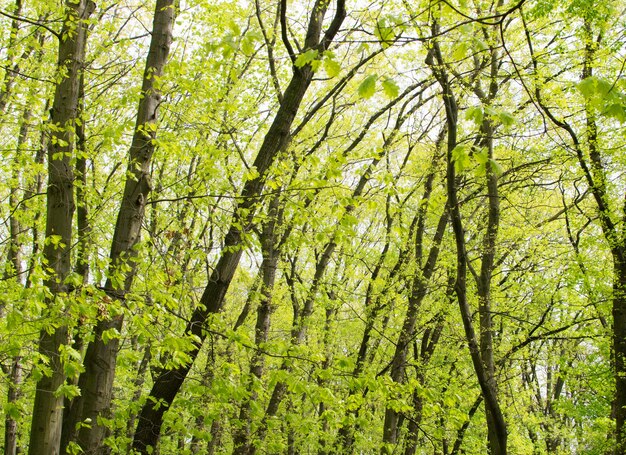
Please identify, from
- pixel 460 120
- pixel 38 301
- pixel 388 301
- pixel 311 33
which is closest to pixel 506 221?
pixel 460 120

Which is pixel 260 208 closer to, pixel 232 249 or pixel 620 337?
pixel 232 249

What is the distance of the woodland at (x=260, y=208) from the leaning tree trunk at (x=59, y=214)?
0.02m

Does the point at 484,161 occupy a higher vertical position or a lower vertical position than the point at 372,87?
lower

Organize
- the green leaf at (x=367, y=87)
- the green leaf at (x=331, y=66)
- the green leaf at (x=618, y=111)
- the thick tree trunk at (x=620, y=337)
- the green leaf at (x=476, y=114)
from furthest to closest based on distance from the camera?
1. the thick tree trunk at (x=620, y=337)
2. the green leaf at (x=331, y=66)
3. the green leaf at (x=476, y=114)
4. the green leaf at (x=367, y=87)
5. the green leaf at (x=618, y=111)

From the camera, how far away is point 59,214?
193 inches

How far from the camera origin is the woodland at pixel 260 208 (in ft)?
14.8

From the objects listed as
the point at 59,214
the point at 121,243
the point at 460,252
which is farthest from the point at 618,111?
the point at 59,214

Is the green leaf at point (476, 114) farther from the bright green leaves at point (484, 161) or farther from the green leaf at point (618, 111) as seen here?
the green leaf at point (618, 111)

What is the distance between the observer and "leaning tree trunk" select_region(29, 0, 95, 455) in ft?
15.2

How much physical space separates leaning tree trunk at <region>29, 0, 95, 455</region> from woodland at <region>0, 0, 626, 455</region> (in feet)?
0.06

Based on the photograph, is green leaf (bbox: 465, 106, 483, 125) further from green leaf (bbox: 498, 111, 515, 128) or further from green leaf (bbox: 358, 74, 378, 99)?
green leaf (bbox: 358, 74, 378, 99)

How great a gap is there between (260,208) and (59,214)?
2153mm

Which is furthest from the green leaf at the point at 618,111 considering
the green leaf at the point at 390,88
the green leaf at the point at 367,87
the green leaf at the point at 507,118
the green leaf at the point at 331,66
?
the green leaf at the point at 331,66

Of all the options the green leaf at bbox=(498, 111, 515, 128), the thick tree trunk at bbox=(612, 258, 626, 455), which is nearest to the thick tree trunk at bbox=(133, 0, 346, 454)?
the green leaf at bbox=(498, 111, 515, 128)
